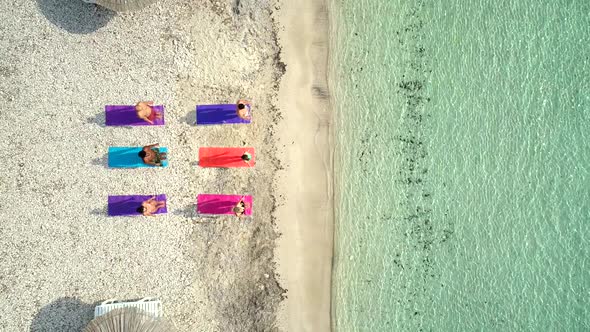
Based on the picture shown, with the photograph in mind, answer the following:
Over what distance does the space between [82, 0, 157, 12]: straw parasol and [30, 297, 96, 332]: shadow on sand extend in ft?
15.8

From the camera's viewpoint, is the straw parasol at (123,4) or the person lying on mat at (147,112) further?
the person lying on mat at (147,112)

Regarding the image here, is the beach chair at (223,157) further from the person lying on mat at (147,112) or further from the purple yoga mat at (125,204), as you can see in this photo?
the purple yoga mat at (125,204)

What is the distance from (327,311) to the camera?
709 cm

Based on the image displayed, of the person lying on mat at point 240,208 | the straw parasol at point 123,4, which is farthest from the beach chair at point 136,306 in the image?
the straw parasol at point 123,4

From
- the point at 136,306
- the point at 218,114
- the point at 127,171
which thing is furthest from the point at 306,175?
the point at 136,306

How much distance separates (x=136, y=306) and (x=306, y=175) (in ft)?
11.3

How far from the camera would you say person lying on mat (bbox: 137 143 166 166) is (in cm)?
688

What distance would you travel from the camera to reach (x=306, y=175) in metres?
7.09

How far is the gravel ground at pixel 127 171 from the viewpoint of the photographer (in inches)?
272

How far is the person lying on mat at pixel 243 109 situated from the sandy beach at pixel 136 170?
14cm

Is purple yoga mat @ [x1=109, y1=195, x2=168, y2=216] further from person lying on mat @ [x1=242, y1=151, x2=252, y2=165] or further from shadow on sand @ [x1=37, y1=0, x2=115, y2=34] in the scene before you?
shadow on sand @ [x1=37, y1=0, x2=115, y2=34]

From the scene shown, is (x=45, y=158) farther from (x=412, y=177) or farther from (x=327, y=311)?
(x=412, y=177)

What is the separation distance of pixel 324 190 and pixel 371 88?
1932 mm

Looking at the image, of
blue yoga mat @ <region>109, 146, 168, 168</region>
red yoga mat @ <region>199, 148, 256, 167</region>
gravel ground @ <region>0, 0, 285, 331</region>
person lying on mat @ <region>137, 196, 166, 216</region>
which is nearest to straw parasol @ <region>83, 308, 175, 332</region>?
gravel ground @ <region>0, 0, 285, 331</region>
